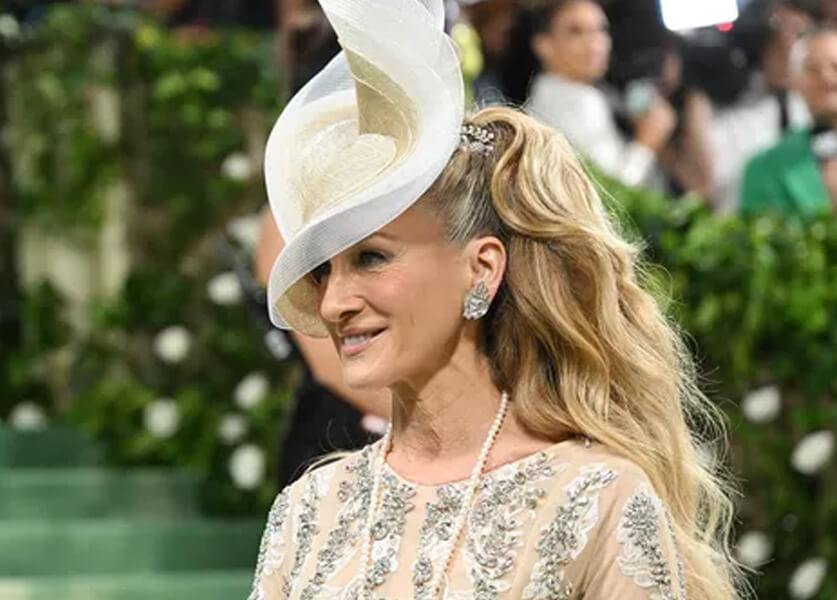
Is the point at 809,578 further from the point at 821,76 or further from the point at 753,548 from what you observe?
the point at 821,76

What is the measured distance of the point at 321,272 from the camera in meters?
2.92

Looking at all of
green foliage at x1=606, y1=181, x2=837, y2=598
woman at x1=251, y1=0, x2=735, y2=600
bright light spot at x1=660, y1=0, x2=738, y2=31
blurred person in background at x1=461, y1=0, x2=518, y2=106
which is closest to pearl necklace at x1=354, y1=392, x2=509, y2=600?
woman at x1=251, y1=0, x2=735, y2=600

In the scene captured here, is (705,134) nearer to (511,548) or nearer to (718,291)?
(718,291)

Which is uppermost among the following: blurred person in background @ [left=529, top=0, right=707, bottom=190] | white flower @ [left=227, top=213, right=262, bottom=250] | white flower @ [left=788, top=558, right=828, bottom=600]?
blurred person in background @ [left=529, top=0, right=707, bottom=190]

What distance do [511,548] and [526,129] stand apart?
1.88ft

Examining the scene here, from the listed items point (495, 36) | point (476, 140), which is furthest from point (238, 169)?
point (476, 140)

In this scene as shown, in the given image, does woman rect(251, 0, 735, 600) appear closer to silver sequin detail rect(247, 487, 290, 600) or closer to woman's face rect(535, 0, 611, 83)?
silver sequin detail rect(247, 487, 290, 600)

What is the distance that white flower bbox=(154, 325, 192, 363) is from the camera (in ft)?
23.4

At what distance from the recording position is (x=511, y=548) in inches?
108

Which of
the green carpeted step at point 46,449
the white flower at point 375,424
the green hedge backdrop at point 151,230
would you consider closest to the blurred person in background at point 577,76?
the green hedge backdrop at point 151,230

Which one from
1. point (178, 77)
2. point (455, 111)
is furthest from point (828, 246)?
point (455, 111)

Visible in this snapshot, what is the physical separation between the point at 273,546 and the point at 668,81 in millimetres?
5050

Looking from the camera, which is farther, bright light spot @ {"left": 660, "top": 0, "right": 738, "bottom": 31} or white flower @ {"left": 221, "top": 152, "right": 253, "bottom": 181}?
bright light spot @ {"left": 660, "top": 0, "right": 738, "bottom": 31}

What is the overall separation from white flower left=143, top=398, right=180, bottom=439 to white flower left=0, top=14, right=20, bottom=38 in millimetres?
1585
